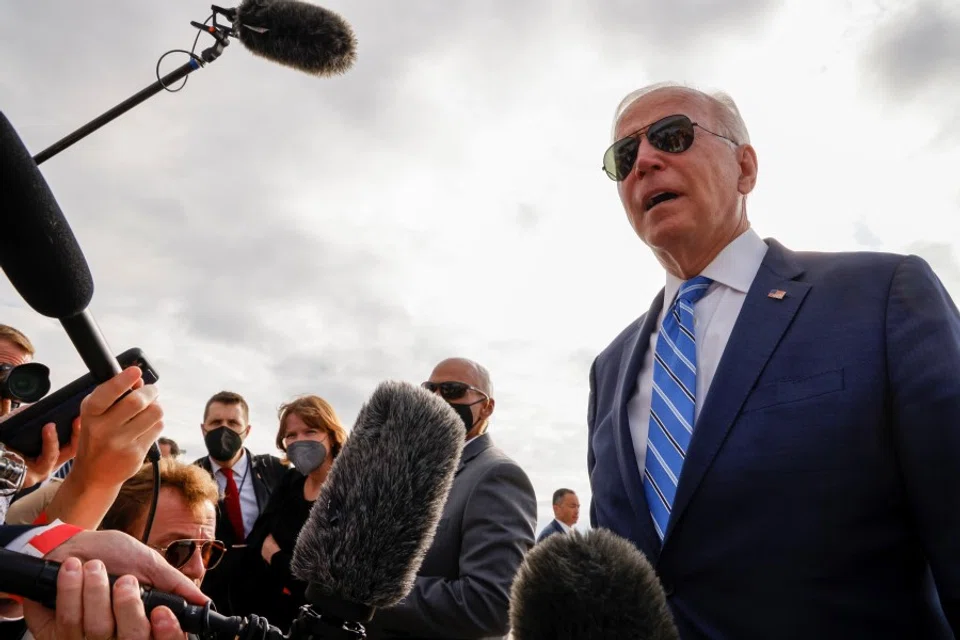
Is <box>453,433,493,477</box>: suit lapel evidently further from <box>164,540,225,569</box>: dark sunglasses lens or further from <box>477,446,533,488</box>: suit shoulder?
<box>164,540,225,569</box>: dark sunglasses lens

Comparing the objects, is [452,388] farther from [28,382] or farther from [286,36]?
[28,382]

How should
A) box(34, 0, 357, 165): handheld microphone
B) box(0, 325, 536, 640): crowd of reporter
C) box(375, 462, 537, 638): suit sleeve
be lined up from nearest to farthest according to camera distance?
box(0, 325, 536, 640): crowd of reporter → box(375, 462, 537, 638): suit sleeve → box(34, 0, 357, 165): handheld microphone

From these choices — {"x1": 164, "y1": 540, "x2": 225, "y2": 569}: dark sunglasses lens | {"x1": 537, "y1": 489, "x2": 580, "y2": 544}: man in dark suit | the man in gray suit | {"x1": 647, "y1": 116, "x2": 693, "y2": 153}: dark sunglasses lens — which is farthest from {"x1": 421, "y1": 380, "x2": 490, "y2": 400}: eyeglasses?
{"x1": 537, "y1": 489, "x2": 580, "y2": 544}: man in dark suit

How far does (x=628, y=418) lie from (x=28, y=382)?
5.94 feet

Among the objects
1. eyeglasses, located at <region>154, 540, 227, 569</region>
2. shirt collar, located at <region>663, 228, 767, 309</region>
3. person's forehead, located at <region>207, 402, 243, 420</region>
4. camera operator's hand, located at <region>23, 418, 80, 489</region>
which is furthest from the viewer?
person's forehead, located at <region>207, 402, 243, 420</region>

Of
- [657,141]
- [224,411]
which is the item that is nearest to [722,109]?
[657,141]

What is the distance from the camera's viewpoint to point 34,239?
1120mm

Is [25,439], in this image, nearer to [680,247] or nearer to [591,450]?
[591,450]

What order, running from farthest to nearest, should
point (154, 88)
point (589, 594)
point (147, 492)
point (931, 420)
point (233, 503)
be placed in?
1. point (233, 503)
2. point (154, 88)
3. point (147, 492)
4. point (931, 420)
5. point (589, 594)

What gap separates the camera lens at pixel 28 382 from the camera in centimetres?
163

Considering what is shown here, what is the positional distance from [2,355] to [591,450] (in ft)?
11.6

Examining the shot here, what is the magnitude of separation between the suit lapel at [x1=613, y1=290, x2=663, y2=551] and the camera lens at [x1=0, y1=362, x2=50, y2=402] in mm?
1671

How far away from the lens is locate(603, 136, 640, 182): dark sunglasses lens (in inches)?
110

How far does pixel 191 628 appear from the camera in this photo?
3.47 ft
